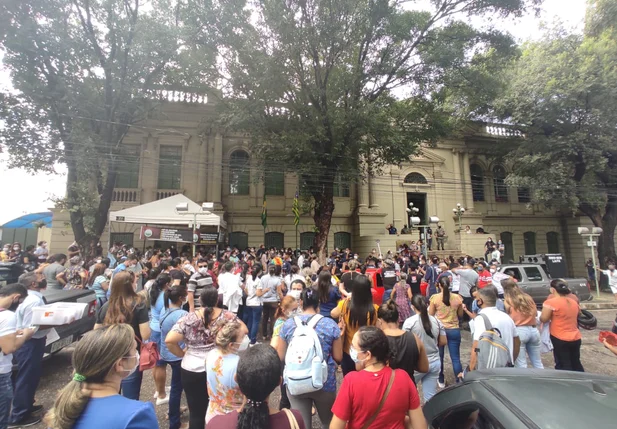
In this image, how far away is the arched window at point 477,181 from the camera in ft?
88.9

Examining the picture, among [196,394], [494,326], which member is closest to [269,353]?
[196,394]

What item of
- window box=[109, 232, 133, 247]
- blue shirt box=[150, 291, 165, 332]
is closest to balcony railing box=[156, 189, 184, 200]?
window box=[109, 232, 133, 247]

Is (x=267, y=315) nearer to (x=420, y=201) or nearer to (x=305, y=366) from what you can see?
(x=305, y=366)

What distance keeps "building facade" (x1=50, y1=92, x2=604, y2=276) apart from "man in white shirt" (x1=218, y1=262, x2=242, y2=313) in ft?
36.5

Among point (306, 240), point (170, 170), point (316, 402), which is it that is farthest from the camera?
point (306, 240)

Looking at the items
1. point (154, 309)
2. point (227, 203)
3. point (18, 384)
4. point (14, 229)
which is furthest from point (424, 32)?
point (14, 229)

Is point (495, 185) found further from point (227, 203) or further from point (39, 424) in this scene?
point (39, 424)

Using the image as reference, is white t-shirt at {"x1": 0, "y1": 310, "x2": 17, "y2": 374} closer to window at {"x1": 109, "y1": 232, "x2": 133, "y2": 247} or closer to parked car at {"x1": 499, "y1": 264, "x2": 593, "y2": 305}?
parked car at {"x1": 499, "y1": 264, "x2": 593, "y2": 305}

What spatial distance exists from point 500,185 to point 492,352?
28411 millimetres

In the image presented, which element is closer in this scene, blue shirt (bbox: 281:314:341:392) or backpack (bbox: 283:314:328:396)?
backpack (bbox: 283:314:328:396)

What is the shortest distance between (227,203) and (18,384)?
18204 mm

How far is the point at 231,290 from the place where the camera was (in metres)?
7.00

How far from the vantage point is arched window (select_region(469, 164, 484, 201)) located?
2711 cm

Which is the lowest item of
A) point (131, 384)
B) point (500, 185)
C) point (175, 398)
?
point (175, 398)
